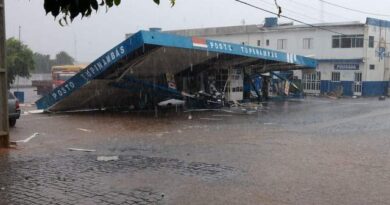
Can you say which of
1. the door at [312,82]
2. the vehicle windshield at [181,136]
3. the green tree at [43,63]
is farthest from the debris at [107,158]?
the green tree at [43,63]

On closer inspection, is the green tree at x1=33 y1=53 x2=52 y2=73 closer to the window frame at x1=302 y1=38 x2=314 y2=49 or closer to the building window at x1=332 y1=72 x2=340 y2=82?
the window frame at x1=302 y1=38 x2=314 y2=49

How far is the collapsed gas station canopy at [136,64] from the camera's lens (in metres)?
20.0

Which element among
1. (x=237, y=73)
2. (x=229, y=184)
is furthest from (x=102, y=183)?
(x=237, y=73)

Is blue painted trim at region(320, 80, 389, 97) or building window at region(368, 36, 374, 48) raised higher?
building window at region(368, 36, 374, 48)

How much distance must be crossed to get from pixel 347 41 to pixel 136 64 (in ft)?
92.5

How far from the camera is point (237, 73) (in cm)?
2936

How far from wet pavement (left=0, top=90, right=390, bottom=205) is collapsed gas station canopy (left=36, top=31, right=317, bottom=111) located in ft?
9.99

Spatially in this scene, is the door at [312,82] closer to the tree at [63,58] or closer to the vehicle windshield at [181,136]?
the vehicle windshield at [181,136]

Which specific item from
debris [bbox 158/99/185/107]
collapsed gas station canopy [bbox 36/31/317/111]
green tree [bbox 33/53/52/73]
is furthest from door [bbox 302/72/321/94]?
green tree [bbox 33/53/52/73]

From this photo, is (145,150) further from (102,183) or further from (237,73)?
(237,73)

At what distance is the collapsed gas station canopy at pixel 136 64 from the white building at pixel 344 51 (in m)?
19.4

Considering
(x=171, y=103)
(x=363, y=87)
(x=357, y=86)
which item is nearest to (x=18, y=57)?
(x=171, y=103)

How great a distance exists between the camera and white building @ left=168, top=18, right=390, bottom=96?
44.5m

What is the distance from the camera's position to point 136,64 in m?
22.0
